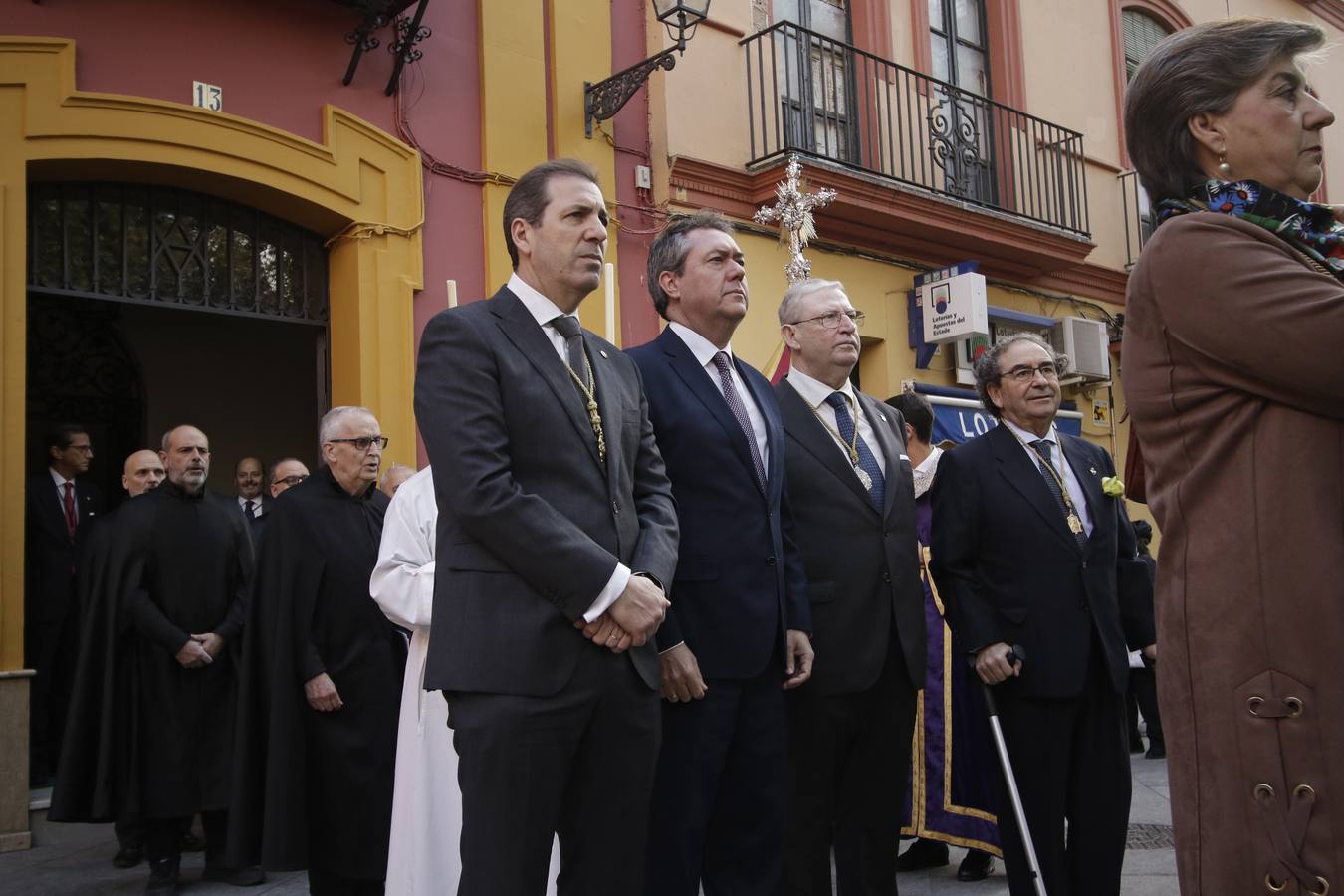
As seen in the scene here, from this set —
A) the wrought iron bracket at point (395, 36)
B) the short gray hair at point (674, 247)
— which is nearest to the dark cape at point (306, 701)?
the short gray hair at point (674, 247)

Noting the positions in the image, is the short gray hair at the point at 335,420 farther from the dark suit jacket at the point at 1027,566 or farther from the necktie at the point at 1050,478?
the necktie at the point at 1050,478

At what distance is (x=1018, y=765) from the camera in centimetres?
389

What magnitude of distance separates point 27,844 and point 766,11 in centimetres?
820

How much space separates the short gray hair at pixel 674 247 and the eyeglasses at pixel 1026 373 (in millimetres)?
1172

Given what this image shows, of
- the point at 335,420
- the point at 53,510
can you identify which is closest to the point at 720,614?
the point at 335,420

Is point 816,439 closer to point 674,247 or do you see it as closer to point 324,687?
point 674,247

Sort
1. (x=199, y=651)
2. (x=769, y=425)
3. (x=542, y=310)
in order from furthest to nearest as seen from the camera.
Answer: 1. (x=199, y=651)
2. (x=769, y=425)
3. (x=542, y=310)

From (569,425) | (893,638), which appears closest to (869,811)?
(893,638)

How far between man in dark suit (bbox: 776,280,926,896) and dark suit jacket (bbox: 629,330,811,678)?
174 millimetres

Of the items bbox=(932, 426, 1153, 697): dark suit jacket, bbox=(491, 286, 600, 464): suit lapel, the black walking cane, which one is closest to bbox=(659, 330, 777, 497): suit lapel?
bbox=(491, 286, 600, 464): suit lapel

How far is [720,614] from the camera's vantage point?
10.8ft

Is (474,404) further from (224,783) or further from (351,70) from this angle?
(351,70)

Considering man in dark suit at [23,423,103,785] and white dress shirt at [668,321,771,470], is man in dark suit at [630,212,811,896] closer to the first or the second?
white dress shirt at [668,321,771,470]

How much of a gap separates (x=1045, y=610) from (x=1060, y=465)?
61 cm
